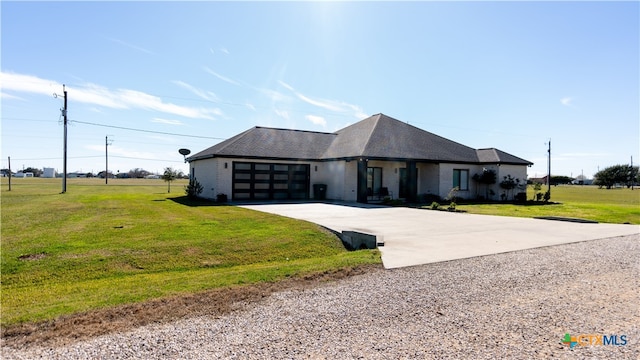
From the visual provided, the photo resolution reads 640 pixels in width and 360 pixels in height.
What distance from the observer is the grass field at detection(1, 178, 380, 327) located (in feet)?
17.7

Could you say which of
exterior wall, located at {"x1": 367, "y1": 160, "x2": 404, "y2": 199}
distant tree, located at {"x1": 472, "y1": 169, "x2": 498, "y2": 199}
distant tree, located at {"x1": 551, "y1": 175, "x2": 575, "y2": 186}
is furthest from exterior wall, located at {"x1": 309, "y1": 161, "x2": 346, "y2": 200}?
distant tree, located at {"x1": 551, "y1": 175, "x2": 575, "y2": 186}

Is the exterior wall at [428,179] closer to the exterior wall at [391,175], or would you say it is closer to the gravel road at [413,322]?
the exterior wall at [391,175]

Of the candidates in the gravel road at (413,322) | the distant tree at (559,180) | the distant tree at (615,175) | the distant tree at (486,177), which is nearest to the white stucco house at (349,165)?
the distant tree at (486,177)

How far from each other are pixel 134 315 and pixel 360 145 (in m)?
18.8

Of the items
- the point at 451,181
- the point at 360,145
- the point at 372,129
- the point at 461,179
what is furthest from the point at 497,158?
the point at 360,145

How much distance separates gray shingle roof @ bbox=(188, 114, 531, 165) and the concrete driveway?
777 cm

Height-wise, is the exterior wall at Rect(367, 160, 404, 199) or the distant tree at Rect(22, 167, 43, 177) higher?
the distant tree at Rect(22, 167, 43, 177)

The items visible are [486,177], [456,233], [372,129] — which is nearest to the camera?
Result: [456,233]

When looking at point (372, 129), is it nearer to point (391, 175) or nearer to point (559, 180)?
point (391, 175)

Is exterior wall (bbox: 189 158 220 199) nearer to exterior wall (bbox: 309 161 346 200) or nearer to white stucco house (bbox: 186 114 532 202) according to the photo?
white stucco house (bbox: 186 114 532 202)

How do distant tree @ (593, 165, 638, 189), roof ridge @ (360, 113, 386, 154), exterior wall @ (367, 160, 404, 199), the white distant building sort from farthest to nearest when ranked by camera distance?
the white distant building
distant tree @ (593, 165, 638, 189)
exterior wall @ (367, 160, 404, 199)
roof ridge @ (360, 113, 386, 154)

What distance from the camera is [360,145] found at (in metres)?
22.3

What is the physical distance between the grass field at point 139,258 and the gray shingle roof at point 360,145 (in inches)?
413

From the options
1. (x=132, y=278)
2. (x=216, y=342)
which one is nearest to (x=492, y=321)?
(x=216, y=342)
